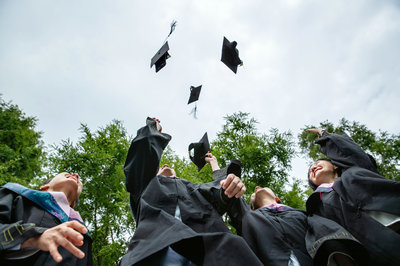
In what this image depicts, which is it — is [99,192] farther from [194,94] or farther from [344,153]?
[344,153]

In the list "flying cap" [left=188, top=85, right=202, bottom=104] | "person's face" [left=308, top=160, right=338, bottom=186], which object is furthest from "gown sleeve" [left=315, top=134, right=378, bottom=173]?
"flying cap" [left=188, top=85, right=202, bottom=104]

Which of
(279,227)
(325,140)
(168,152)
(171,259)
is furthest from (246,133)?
(171,259)

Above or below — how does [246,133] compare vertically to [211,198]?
above

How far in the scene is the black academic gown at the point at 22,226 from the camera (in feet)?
3.88

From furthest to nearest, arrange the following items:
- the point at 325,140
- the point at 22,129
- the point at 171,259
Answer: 1. the point at 22,129
2. the point at 325,140
3. the point at 171,259

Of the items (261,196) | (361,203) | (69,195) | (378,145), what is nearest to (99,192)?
(69,195)

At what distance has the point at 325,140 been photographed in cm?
234

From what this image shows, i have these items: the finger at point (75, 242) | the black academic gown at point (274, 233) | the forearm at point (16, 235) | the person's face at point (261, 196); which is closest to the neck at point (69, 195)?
the forearm at point (16, 235)

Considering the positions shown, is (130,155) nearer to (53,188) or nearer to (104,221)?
(53,188)

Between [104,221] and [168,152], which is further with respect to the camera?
[168,152]

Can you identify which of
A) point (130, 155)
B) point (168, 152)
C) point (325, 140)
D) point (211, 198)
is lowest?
point (211, 198)

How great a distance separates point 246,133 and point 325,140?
4.54 m

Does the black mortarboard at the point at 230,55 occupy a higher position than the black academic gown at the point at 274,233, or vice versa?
the black mortarboard at the point at 230,55

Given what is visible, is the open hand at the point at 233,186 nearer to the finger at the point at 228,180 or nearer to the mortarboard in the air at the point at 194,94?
the finger at the point at 228,180
